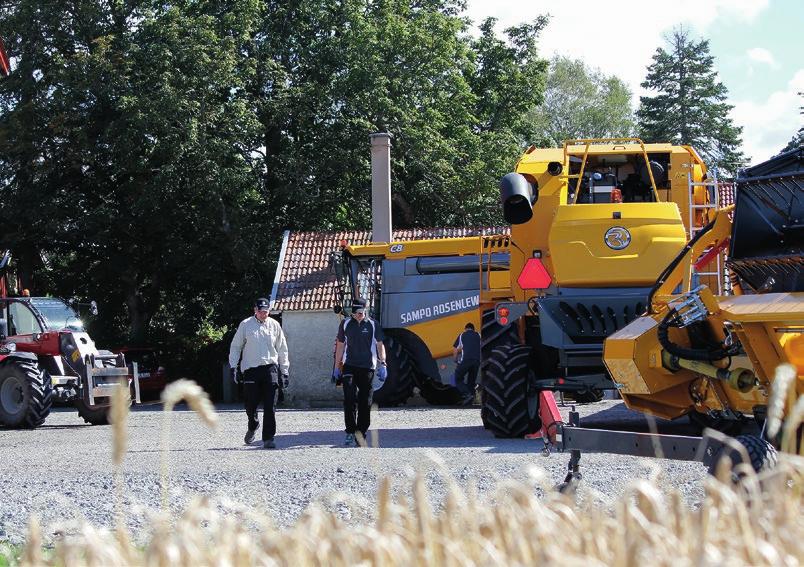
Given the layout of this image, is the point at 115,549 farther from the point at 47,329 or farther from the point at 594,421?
the point at 47,329

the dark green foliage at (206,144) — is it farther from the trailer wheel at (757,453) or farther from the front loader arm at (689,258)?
the trailer wheel at (757,453)

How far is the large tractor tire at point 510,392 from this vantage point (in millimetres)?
14445

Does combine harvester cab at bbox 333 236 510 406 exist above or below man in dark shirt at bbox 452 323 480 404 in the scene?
above

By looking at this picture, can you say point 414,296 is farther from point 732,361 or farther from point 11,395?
point 732,361

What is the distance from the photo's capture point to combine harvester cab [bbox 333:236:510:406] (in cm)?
2183

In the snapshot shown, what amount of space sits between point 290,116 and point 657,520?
33.4 meters

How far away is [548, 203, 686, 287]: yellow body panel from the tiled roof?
53.3 ft

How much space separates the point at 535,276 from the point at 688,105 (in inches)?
1702

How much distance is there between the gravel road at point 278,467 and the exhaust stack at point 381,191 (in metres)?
10.0


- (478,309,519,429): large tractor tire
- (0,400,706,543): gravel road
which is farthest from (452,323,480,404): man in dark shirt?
(478,309,519,429): large tractor tire

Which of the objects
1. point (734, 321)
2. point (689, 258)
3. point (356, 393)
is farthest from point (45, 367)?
point (734, 321)

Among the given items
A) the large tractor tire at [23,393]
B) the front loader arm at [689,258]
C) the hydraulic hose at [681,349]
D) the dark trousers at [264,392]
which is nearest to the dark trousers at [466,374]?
the dark trousers at [264,392]

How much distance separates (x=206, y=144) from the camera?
33.7m

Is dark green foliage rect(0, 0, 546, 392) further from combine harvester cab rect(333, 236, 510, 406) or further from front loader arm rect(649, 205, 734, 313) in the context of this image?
front loader arm rect(649, 205, 734, 313)
